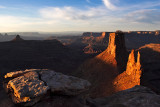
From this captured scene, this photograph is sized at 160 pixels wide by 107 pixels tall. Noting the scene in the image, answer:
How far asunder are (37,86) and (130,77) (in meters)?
21.3

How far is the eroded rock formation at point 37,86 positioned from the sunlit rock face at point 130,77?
16019mm

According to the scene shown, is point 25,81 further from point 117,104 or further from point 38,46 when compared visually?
point 38,46

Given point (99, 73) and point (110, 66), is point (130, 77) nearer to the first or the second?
point (110, 66)

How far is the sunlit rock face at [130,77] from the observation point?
23359 mm

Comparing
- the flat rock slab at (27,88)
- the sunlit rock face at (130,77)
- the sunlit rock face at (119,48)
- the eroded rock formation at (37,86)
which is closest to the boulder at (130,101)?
the eroded rock formation at (37,86)

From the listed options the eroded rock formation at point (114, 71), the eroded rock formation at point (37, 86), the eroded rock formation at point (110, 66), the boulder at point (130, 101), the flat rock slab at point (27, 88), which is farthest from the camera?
the eroded rock formation at point (110, 66)

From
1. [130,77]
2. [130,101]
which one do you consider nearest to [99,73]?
[130,77]

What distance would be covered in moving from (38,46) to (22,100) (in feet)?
249

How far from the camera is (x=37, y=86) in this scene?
8859 millimetres

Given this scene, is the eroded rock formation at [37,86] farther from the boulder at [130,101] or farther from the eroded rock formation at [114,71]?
the eroded rock formation at [114,71]

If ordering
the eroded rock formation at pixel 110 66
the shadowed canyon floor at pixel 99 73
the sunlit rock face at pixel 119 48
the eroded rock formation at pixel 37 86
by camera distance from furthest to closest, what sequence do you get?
the sunlit rock face at pixel 119 48 → the eroded rock formation at pixel 110 66 → the shadowed canyon floor at pixel 99 73 → the eroded rock formation at pixel 37 86

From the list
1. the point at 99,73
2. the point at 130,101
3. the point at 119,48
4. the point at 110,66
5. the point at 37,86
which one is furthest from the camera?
the point at 119,48

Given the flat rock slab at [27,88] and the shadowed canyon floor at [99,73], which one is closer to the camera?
the flat rock slab at [27,88]

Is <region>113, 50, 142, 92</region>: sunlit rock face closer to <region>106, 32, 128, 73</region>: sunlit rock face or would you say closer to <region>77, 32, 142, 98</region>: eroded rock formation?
<region>77, 32, 142, 98</region>: eroded rock formation
